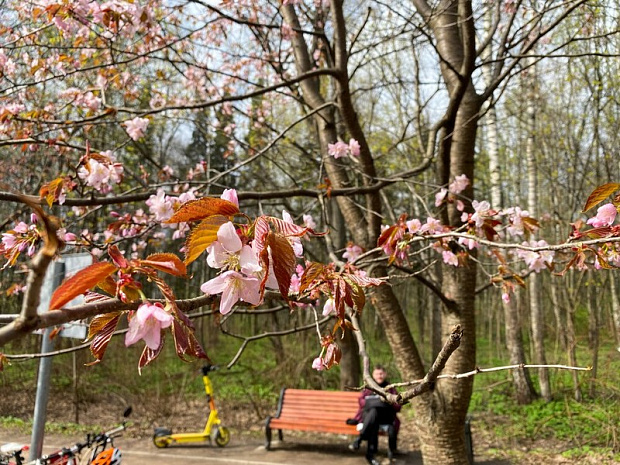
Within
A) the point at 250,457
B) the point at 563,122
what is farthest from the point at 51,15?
the point at 563,122

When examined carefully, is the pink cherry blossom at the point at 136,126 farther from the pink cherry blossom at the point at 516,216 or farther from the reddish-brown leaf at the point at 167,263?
A: the reddish-brown leaf at the point at 167,263

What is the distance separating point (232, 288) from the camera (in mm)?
824

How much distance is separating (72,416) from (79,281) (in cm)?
816

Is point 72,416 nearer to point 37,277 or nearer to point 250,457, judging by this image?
point 250,457

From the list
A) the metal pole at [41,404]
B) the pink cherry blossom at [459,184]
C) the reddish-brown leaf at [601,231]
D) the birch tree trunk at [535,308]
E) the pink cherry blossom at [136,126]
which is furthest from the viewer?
the birch tree trunk at [535,308]

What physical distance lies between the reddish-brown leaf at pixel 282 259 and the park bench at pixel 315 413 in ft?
17.3

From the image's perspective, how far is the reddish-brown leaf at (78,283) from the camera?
1.83 ft

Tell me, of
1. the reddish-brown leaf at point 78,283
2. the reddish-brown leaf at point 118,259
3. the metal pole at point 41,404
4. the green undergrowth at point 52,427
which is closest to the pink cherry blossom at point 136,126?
the metal pole at point 41,404

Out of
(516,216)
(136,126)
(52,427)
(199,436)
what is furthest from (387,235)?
(52,427)

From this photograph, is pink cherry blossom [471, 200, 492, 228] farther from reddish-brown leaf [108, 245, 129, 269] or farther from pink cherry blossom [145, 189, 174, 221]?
reddish-brown leaf [108, 245, 129, 269]

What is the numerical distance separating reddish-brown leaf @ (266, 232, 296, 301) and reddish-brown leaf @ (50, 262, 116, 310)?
0.79 ft

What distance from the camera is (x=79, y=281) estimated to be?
595mm

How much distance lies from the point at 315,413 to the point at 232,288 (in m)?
5.71

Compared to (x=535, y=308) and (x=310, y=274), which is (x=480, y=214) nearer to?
(x=310, y=274)
